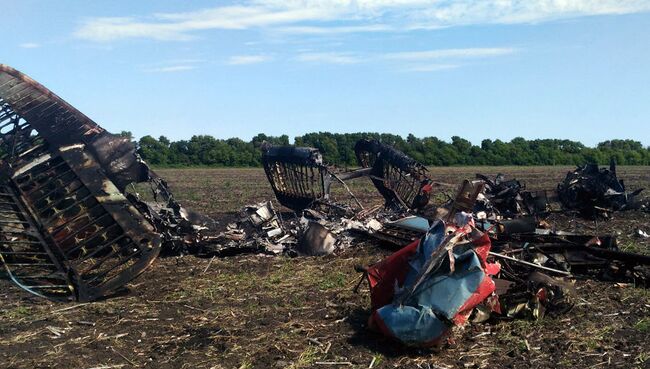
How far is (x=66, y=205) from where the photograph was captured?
9633 millimetres

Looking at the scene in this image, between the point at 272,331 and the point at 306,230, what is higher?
the point at 272,331

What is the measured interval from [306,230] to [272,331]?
437 cm

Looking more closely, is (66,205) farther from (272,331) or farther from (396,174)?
(396,174)

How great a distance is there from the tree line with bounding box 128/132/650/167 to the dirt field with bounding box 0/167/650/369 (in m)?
43.4

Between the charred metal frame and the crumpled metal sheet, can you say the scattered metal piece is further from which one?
the crumpled metal sheet

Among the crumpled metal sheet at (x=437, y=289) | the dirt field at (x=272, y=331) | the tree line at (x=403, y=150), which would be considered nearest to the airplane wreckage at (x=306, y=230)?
the crumpled metal sheet at (x=437, y=289)

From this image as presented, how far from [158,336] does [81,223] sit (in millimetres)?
3557

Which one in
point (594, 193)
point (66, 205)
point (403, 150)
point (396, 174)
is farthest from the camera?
point (403, 150)

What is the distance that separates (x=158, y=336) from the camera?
614 cm

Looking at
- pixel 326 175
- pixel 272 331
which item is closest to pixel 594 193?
pixel 326 175

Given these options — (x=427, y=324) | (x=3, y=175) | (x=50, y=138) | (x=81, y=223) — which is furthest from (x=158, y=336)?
(x=50, y=138)

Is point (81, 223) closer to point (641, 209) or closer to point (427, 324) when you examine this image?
point (427, 324)

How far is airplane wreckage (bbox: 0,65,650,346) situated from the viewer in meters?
5.83

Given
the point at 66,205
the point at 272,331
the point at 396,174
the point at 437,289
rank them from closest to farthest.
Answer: the point at 437,289
the point at 272,331
the point at 66,205
the point at 396,174
